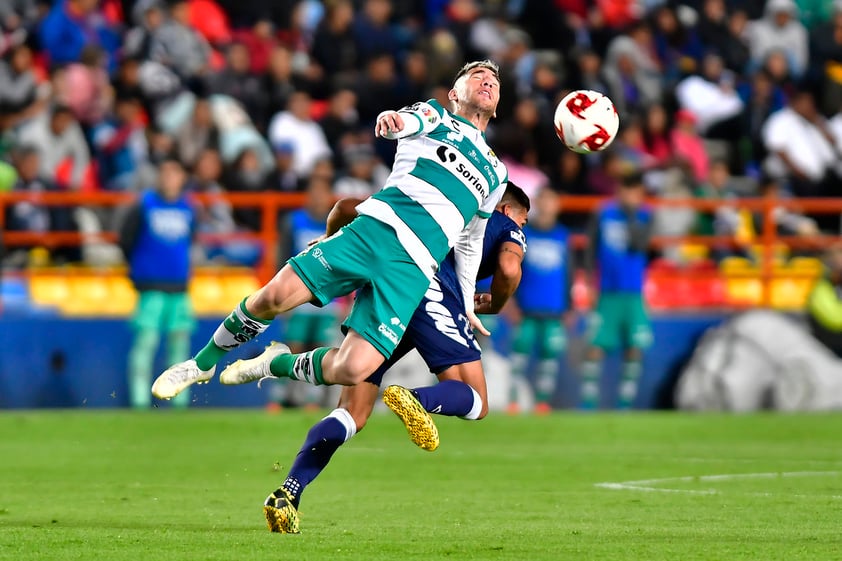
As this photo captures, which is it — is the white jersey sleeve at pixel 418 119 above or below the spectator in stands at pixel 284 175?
above

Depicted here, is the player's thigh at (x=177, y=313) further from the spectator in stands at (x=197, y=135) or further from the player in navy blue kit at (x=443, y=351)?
the player in navy blue kit at (x=443, y=351)

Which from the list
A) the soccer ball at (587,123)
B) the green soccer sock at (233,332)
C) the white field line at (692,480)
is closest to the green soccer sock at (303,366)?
the green soccer sock at (233,332)

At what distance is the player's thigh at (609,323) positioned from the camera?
17812mm

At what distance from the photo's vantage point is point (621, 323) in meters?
17.8

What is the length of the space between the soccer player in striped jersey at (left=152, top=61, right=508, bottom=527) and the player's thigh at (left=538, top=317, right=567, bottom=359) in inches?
377

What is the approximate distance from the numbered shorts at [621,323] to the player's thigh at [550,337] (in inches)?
18.2

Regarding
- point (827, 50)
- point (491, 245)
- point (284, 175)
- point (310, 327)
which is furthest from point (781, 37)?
point (491, 245)

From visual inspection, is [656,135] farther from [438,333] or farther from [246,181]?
[438,333]

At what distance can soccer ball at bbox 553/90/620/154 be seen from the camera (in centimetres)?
890

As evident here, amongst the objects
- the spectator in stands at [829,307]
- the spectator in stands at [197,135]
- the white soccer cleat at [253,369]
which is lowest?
the spectator in stands at [829,307]

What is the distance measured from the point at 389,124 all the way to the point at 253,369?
1539 millimetres

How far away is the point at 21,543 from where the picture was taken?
6.98m

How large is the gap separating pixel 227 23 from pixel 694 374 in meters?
7.93

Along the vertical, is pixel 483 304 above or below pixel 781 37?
below
